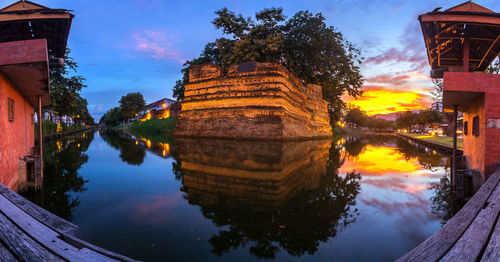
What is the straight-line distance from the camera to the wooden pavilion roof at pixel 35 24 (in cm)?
736

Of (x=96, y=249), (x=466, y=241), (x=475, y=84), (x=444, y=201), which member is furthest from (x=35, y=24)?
(x=475, y=84)

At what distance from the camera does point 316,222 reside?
12.9ft

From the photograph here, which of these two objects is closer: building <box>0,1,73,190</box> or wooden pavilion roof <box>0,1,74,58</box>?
building <box>0,1,73,190</box>

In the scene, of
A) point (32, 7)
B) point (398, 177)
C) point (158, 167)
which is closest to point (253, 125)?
point (158, 167)

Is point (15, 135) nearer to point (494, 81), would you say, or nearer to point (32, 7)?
point (32, 7)

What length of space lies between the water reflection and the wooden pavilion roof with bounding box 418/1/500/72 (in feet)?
17.9

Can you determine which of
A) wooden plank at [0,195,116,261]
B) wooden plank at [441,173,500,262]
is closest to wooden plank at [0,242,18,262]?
wooden plank at [0,195,116,261]

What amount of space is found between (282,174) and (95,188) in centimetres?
515

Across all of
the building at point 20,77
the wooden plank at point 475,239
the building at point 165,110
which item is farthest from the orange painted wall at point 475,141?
the building at point 165,110

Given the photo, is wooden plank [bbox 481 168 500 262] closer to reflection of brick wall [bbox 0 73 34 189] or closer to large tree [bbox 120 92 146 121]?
reflection of brick wall [bbox 0 73 34 189]

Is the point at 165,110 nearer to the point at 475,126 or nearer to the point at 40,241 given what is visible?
the point at 475,126

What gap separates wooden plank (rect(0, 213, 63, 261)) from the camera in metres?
1.65

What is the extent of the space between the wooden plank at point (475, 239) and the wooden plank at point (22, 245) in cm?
288

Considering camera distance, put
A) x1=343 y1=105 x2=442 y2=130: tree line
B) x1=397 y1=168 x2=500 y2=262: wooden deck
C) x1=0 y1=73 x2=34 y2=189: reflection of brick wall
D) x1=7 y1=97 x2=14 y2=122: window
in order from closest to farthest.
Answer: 1. x1=397 y1=168 x2=500 y2=262: wooden deck
2. x1=0 y1=73 x2=34 y2=189: reflection of brick wall
3. x1=7 y1=97 x2=14 y2=122: window
4. x1=343 y1=105 x2=442 y2=130: tree line
